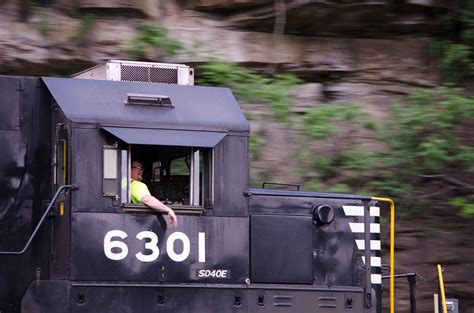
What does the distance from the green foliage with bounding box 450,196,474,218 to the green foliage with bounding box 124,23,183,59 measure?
4.89m

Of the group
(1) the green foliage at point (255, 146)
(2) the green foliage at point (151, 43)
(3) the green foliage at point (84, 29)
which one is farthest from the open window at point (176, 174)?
(3) the green foliage at point (84, 29)

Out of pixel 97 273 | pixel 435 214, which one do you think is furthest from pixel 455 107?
pixel 97 273

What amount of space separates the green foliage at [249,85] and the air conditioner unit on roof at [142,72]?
16.0 feet

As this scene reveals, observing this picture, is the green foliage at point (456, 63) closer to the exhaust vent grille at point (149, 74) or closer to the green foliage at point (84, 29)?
the green foliage at point (84, 29)

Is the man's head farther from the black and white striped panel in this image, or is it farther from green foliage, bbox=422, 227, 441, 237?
green foliage, bbox=422, 227, 441, 237

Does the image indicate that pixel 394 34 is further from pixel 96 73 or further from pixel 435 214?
pixel 96 73

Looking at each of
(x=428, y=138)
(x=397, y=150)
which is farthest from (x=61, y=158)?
(x=428, y=138)

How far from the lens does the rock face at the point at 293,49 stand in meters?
13.3

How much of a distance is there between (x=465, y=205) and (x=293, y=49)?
4.08 meters

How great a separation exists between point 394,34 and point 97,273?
30.9ft

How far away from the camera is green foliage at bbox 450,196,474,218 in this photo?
12734mm

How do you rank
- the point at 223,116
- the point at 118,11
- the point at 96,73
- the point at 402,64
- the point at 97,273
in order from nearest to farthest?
the point at 97,273 < the point at 223,116 < the point at 96,73 < the point at 118,11 < the point at 402,64

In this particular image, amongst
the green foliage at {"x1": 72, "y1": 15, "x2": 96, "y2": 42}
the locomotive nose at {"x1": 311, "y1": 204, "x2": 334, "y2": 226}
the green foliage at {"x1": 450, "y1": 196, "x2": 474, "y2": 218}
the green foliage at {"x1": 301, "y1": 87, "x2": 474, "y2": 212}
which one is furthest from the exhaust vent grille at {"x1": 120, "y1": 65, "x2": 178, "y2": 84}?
the green foliage at {"x1": 450, "y1": 196, "x2": 474, "y2": 218}

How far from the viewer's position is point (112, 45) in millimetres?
14039
